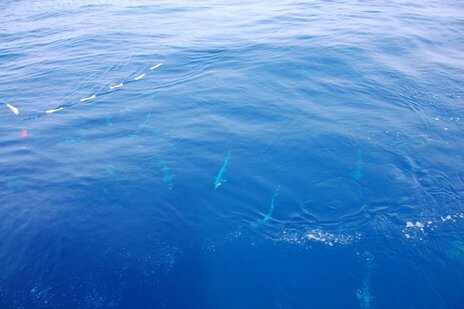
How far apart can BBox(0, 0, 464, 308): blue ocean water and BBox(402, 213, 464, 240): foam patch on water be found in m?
0.03

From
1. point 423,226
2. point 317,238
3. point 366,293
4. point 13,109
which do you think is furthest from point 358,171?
point 13,109

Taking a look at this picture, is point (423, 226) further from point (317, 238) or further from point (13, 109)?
point (13, 109)

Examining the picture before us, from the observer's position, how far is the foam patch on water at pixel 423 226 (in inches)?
285

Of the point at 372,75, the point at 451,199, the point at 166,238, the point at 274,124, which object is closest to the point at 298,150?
the point at 274,124

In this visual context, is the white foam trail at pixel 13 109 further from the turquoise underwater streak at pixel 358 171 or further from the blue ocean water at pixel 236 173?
the turquoise underwater streak at pixel 358 171

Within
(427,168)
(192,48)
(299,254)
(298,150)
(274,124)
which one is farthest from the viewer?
(192,48)

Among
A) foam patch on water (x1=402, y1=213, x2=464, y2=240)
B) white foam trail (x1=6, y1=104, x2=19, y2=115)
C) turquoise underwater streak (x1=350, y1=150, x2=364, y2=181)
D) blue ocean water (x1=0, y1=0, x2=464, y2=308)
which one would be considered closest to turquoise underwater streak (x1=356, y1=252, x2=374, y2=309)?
blue ocean water (x1=0, y1=0, x2=464, y2=308)

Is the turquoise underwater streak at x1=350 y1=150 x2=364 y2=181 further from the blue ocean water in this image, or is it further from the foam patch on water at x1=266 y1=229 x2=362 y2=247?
the foam patch on water at x1=266 y1=229 x2=362 y2=247

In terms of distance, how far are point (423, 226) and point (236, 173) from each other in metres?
5.61

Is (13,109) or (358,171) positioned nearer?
(358,171)

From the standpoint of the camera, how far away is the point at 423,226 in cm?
740

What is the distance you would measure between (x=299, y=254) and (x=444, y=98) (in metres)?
10.7

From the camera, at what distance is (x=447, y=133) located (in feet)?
34.2

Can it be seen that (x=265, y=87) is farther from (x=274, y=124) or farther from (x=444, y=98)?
(x=444, y=98)
